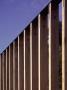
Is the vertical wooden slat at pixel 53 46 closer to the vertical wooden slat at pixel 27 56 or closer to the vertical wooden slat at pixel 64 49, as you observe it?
the vertical wooden slat at pixel 64 49

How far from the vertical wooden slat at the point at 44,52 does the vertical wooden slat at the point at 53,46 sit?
116 millimetres

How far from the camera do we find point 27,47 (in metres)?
2.00

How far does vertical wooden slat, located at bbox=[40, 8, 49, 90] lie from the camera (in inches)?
64.6

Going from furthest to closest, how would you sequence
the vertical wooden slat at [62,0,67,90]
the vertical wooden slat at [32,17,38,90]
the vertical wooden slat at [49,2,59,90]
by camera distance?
1. the vertical wooden slat at [32,17,38,90]
2. the vertical wooden slat at [49,2,59,90]
3. the vertical wooden slat at [62,0,67,90]

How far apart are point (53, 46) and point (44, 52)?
15 centimetres

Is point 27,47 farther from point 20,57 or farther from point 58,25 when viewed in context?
point 58,25

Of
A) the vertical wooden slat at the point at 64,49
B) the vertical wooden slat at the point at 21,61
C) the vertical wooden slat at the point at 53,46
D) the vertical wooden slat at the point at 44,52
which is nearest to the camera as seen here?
the vertical wooden slat at the point at 64,49

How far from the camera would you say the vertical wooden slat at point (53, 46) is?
1485 mm

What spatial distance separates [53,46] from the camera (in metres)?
1.52

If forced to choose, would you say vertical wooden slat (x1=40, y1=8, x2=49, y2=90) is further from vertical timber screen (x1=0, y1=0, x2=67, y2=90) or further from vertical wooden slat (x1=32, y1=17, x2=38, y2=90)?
vertical wooden slat (x1=32, y1=17, x2=38, y2=90)

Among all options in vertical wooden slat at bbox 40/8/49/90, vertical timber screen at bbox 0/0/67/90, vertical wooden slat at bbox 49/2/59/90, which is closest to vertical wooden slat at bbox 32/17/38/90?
Answer: vertical timber screen at bbox 0/0/67/90

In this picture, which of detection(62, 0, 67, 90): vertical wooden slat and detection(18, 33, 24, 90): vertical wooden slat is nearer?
detection(62, 0, 67, 90): vertical wooden slat

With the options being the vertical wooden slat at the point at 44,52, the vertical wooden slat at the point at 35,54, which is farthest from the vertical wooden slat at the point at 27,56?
the vertical wooden slat at the point at 44,52

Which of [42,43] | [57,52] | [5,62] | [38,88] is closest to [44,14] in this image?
[42,43]
